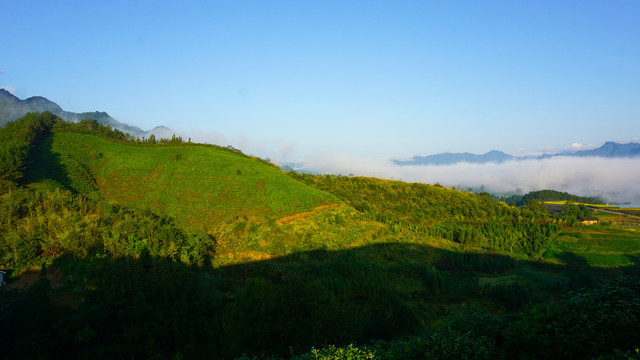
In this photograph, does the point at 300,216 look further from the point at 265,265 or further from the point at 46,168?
the point at 46,168

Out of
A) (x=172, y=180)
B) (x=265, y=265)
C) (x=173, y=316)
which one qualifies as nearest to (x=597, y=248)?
(x=265, y=265)

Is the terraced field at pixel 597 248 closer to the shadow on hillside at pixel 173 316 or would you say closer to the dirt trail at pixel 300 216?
the shadow on hillside at pixel 173 316

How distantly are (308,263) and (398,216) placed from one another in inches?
1521

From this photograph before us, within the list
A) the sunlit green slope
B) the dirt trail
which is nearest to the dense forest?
the sunlit green slope

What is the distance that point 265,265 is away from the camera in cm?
4475

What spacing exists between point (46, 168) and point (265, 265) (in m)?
42.7

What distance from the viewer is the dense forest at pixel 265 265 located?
15.9 metres

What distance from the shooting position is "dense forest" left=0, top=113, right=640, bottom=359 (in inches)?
627

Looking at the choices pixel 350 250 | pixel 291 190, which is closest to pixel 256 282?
pixel 350 250

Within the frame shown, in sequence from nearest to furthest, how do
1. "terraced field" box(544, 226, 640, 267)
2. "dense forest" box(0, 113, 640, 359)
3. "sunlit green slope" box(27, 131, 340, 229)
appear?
"dense forest" box(0, 113, 640, 359)
"sunlit green slope" box(27, 131, 340, 229)
"terraced field" box(544, 226, 640, 267)

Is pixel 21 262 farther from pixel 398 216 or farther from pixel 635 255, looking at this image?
pixel 635 255

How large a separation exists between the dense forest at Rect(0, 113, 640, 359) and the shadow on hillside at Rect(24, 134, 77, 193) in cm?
43

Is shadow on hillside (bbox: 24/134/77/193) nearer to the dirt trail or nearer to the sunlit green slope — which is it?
the sunlit green slope

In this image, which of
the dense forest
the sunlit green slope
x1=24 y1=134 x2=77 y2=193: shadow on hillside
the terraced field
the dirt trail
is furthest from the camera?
the terraced field
